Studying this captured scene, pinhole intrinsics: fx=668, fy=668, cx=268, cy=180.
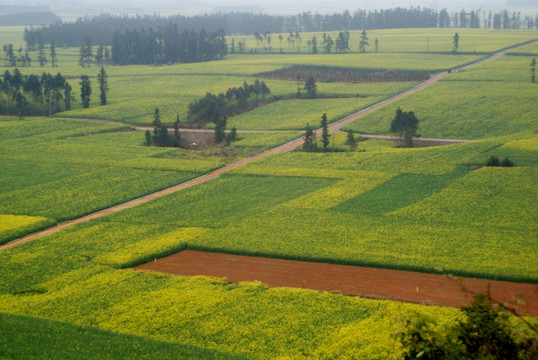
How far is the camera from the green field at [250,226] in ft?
96.4

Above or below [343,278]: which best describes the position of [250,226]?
above

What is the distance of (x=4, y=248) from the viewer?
141 ft

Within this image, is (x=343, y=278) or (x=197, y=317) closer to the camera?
(x=197, y=317)

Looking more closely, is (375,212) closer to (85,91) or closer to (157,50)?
(85,91)

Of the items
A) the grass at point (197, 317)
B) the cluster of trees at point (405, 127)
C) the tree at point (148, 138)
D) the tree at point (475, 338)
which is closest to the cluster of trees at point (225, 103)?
the tree at point (148, 138)

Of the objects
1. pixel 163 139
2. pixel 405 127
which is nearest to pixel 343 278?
pixel 405 127

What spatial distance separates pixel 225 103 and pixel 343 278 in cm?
6791

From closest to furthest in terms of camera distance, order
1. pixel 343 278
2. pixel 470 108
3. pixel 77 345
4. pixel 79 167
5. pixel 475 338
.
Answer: pixel 475 338
pixel 77 345
pixel 343 278
pixel 79 167
pixel 470 108

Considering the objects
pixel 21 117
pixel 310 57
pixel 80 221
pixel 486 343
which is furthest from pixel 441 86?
pixel 486 343

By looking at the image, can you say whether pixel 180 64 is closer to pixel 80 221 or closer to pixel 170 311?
pixel 80 221

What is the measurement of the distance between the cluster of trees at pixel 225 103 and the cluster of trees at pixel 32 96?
76.1 feet

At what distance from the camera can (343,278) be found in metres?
36.5

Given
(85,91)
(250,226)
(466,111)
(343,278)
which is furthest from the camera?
(85,91)

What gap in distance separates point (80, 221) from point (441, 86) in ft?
269
